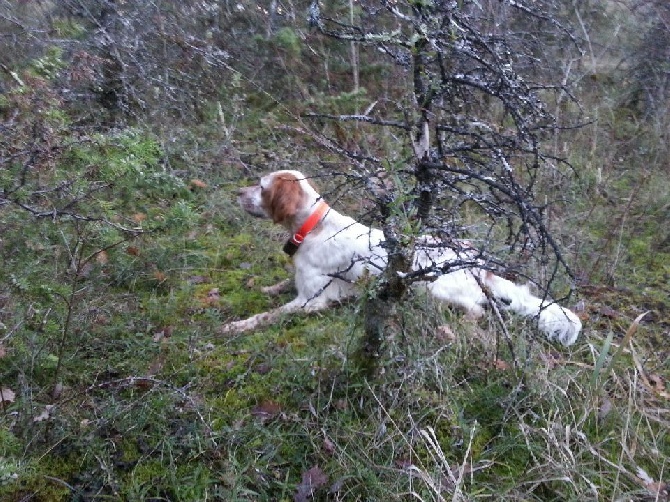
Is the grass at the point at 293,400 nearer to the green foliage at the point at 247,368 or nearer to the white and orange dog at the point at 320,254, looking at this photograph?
the green foliage at the point at 247,368

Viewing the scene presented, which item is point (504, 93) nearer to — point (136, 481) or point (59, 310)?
point (136, 481)

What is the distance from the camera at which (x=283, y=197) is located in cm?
435

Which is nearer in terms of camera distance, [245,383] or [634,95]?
[245,383]

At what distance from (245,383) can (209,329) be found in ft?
2.17

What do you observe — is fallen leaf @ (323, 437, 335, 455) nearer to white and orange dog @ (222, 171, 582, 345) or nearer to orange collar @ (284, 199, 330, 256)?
white and orange dog @ (222, 171, 582, 345)

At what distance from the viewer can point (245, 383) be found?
127 inches

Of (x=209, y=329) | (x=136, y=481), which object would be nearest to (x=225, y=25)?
(x=209, y=329)

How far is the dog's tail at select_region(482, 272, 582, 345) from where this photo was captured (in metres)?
3.53

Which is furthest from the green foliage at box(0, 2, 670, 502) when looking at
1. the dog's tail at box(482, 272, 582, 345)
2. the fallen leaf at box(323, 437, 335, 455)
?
the dog's tail at box(482, 272, 582, 345)

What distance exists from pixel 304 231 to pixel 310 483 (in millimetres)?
1992

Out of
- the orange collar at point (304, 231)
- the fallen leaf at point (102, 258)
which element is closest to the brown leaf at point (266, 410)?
the orange collar at point (304, 231)

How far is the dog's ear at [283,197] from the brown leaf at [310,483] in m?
2.10

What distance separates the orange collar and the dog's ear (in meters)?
0.14

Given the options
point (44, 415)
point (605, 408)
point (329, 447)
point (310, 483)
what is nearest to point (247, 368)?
point (329, 447)
